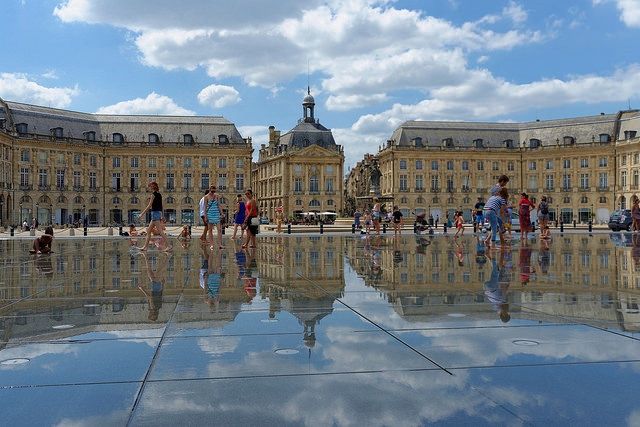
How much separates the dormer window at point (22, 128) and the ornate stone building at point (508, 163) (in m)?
52.6

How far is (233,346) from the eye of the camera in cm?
519

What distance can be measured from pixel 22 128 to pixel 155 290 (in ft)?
270

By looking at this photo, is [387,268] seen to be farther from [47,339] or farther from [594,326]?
[47,339]

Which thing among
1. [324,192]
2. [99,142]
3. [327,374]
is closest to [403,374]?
[327,374]

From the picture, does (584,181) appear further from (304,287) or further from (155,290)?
(155,290)

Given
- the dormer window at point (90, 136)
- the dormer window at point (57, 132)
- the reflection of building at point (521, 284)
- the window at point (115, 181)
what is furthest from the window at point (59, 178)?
the reflection of building at point (521, 284)

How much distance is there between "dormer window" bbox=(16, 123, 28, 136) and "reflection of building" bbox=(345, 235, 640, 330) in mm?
77609

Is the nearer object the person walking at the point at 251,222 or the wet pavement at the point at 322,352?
the wet pavement at the point at 322,352

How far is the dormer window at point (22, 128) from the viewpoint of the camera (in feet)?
265

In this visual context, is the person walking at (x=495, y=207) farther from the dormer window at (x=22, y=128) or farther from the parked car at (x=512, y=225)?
the dormer window at (x=22, y=128)

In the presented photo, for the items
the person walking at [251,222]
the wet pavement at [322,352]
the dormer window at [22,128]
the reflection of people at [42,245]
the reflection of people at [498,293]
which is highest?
the dormer window at [22,128]

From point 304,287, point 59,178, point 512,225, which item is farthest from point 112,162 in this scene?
point 304,287

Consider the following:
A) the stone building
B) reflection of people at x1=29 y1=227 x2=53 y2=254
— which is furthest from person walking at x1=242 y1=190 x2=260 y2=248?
the stone building

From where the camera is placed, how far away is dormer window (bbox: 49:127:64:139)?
84.5m
